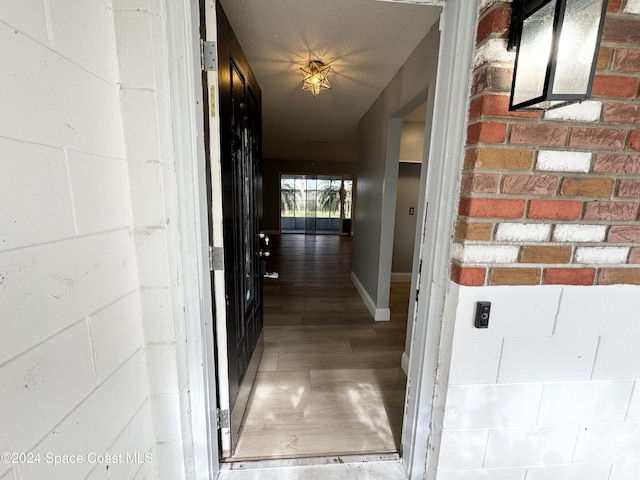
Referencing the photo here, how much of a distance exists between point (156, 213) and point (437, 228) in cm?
104

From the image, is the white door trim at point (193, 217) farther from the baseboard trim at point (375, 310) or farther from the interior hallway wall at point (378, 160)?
the baseboard trim at point (375, 310)

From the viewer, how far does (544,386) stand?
42.5 inches

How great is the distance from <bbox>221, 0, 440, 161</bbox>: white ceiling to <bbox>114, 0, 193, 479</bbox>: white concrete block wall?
958 millimetres

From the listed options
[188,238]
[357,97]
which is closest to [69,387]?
[188,238]

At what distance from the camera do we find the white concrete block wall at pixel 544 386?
3.31 feet

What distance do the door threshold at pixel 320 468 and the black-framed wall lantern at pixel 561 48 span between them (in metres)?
1.69

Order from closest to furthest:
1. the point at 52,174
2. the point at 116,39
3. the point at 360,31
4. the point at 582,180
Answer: the point at 52,174 < the point at 116,39 < the point at 582,180 < the point at 360,31

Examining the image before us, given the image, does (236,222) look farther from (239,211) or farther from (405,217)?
(405,217)

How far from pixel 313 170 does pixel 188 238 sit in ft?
27.9

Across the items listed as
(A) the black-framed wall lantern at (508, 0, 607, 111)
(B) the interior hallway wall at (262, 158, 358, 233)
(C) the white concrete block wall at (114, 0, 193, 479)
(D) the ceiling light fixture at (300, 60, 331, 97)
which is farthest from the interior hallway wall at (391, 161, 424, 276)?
(B) the interior hallway wall at (262, 158, 358, 233)

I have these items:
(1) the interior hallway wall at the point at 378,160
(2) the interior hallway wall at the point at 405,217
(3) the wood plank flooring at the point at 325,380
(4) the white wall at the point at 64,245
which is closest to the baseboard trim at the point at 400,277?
(2) the interior hallway wall at the point at 405,217

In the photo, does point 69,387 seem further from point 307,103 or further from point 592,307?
point 307,103

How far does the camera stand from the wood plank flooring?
1.53 metres

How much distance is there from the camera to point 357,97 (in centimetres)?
296
